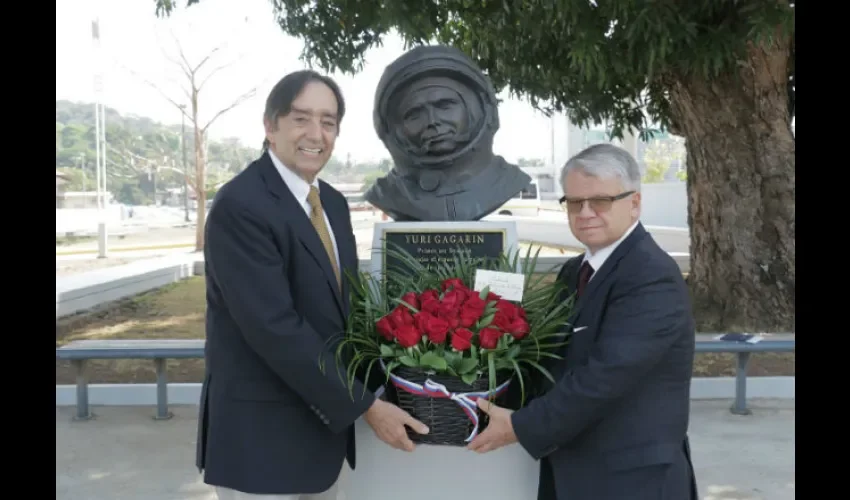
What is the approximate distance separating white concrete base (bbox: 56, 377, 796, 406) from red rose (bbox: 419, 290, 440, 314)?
3611 mm

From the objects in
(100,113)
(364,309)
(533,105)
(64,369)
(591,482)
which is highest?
(100,113)

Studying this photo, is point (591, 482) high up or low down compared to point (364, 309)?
down

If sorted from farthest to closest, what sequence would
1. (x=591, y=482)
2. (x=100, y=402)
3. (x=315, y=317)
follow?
(x=100, y=402) < (x=315, y=317) < (x=591, y=482)

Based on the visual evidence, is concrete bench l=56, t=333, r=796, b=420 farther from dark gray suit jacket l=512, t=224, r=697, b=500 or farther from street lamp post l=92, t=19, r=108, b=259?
street lamp post l=92, t=19, r=108, b=259

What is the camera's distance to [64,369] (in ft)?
21.5

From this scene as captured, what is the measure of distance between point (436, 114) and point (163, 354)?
2.63 metres

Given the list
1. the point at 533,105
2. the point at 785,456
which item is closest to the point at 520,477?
the point at 785,456

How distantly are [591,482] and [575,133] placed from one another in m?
36.7

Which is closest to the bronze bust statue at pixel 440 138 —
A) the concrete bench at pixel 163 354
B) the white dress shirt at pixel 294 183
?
the white dress shirt at pixel 294 183

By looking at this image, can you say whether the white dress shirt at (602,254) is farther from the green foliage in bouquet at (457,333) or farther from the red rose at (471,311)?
the red rose at (471,311)

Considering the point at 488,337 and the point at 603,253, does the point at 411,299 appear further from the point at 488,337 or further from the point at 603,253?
the point at 603,253

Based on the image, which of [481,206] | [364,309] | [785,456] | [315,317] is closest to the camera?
[315,317]

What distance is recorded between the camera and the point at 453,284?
228cm

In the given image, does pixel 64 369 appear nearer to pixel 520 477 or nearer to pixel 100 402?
pixel 100 402
